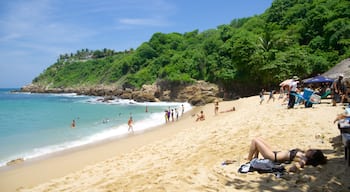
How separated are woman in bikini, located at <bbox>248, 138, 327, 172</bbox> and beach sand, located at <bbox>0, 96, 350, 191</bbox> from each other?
0.13 metres

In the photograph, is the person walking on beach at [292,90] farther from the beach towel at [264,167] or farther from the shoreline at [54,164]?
the beach towel at [264,167]

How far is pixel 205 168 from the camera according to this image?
5.99m

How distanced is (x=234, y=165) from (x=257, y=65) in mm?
30364

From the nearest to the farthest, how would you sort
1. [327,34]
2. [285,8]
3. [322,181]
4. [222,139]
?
[322,181]
[222,139]
[327,34]
[285,8]

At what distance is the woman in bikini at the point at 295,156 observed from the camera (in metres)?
5.11

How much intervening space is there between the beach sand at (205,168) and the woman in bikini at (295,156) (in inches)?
5.0

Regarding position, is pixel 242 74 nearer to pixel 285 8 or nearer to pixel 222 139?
pixel 285 8

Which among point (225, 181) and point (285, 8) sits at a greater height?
point (285, 8)

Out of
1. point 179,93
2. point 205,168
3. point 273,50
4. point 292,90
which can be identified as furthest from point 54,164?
point 179,93

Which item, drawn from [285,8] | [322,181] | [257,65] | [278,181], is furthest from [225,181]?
[285,8]

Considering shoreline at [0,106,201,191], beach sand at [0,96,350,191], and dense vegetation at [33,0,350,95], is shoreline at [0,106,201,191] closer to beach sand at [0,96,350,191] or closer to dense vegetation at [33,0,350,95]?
beach sand at [0,96,350,191]

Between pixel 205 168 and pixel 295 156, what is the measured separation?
1.80 meters

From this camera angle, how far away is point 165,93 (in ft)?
155

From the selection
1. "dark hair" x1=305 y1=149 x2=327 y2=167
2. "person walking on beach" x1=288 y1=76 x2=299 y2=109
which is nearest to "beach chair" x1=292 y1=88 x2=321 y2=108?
"person walking on beach" x1=288 y1=76 x2=299 y2=109
